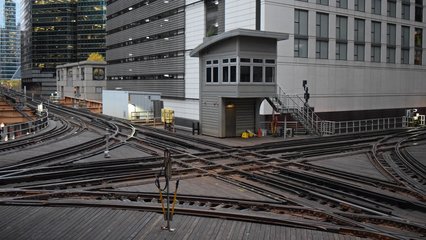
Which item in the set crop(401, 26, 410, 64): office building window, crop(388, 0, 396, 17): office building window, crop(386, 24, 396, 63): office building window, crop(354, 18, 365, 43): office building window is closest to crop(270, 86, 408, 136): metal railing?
crop(354, 18, 365, 43): office building window

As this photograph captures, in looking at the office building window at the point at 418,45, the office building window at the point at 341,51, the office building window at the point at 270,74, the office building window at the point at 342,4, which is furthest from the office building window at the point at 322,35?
the office building window at the point at 418,45

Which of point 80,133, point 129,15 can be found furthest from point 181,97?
point 129,15

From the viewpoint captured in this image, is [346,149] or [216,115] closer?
[346,149]

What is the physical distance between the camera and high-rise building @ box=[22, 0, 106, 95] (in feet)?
580

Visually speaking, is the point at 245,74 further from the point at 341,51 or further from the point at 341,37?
the point at 341,37

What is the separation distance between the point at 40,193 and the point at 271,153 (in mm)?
14366

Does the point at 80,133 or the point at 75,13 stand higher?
the point at 75,13

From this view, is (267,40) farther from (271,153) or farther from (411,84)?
(411,84)

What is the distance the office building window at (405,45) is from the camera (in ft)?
165

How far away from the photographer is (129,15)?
207 ft

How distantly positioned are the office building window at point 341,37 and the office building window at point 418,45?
1351 centimetres

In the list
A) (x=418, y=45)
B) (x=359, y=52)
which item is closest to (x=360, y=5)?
(x=359, y=52)

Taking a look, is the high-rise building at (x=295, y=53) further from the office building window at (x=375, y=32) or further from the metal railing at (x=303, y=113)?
the metal railing at (x=303, y=113)

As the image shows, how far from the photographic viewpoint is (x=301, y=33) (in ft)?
130
